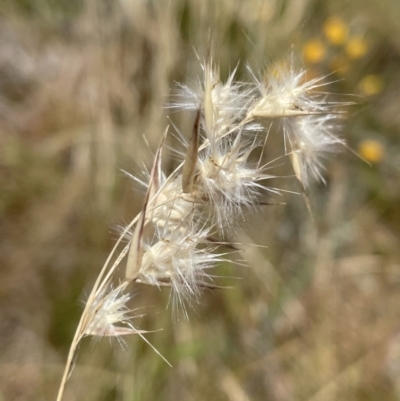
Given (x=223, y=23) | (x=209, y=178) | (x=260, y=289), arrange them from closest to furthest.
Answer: (x=209, y=178)
(x=223, y=23)
(x=260, y=289)

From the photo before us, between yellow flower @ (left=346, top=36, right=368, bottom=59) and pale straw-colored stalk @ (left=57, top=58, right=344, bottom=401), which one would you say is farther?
yellow flower @ (left=346, top=36, right=368, bottom=59)

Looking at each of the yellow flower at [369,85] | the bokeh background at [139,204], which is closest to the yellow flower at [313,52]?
the bokeh background at [139,204]

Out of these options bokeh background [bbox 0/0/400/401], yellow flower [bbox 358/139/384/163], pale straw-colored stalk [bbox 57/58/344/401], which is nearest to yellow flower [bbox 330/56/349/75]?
bokeh background [bbox 0/0/400/401]

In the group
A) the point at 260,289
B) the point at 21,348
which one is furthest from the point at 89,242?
the point at 260,289

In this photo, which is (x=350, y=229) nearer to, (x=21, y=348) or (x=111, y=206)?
(x=111, y=206)

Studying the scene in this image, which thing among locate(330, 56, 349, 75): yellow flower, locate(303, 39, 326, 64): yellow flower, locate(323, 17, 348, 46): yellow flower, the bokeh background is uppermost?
locate(323, 17, 348, 46): yellow flower

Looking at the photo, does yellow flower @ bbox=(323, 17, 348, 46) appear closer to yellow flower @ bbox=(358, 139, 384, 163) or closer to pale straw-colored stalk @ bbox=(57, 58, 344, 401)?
yellow flower @ bbox=(358, 139, 384, 163)

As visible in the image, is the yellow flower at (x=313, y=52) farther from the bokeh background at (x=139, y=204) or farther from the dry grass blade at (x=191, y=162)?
the dry grass blade at (x=191, y=162)

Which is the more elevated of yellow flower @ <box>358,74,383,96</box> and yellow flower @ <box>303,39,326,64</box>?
yellow flower @ <box>303,39,326,64</box>
